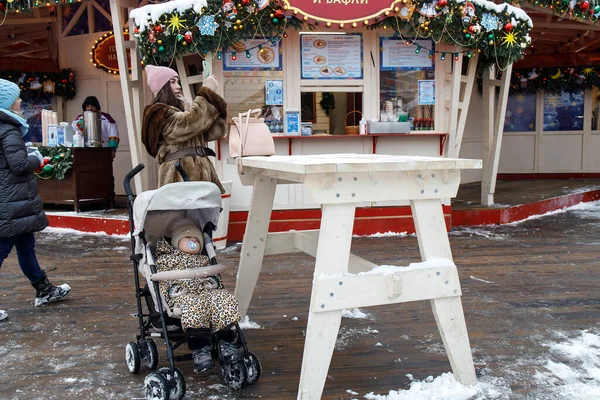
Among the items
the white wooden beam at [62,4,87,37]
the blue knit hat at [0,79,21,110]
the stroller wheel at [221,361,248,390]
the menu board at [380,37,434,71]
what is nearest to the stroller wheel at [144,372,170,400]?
the stroller wheel at [221,361,248,390]

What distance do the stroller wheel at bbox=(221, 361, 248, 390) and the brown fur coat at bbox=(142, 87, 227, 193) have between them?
1.45 m

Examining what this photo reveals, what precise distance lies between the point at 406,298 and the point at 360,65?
4.74m

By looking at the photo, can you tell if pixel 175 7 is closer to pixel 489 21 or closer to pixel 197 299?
pixel 489 21

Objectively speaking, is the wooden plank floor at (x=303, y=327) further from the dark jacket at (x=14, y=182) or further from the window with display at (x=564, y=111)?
the window with display at (x=564, y=111)

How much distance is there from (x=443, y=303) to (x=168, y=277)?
1384mm

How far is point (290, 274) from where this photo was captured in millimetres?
5406

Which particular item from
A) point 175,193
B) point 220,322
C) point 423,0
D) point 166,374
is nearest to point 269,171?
point 175,193

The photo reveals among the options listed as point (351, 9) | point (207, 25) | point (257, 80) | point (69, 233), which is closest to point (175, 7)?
point (207, 25)

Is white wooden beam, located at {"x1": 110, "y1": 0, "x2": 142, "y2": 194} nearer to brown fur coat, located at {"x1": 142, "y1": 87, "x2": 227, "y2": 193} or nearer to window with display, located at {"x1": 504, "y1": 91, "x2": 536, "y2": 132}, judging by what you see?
brown fur coat, located at {"x1": 142, "y1": 87, "x2": 227, "y2": 193}

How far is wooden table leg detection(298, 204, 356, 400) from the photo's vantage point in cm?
268

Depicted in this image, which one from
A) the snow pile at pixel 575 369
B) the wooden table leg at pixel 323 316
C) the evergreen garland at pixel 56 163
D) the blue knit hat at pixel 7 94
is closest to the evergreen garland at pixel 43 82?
the evergreen garland at pixel 56 163

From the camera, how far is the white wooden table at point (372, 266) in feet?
8.72

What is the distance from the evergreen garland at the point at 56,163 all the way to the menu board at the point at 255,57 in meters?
2.85

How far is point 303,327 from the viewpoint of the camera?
3967mm
